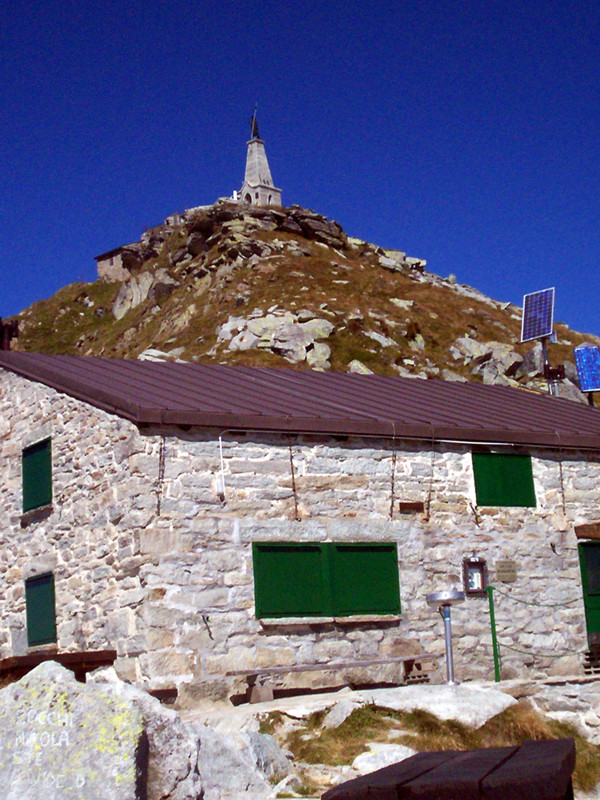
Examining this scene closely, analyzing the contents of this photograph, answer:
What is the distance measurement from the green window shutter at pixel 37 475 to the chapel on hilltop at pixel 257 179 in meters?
72.0

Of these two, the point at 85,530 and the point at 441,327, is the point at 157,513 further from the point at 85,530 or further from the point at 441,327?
the point at 441,327

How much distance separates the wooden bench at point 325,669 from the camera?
14344 mm

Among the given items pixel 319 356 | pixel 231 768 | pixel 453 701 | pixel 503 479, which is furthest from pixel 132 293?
pixel 231 768

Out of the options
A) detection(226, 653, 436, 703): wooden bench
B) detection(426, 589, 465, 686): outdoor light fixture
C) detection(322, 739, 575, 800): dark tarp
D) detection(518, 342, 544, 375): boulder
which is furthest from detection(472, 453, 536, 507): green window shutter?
detection(518, 342, 544, 375): boulder

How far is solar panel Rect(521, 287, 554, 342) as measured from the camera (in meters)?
27.7

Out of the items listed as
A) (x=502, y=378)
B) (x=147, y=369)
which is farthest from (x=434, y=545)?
(x=502, y=378)

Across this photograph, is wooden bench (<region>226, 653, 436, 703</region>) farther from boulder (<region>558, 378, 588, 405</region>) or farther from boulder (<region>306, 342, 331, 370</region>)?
boulder (<region>306, 342, 331, 370</region>)

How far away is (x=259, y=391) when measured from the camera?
17.9 m

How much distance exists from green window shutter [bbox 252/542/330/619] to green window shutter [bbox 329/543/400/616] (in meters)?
0.26

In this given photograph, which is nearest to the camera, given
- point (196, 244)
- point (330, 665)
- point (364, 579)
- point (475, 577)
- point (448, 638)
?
point (448, 638)

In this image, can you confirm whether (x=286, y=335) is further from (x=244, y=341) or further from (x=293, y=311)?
(x=293, y=311)

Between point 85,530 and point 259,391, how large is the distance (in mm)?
4162

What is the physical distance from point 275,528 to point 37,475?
4542 mm

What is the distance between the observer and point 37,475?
56.0ft
